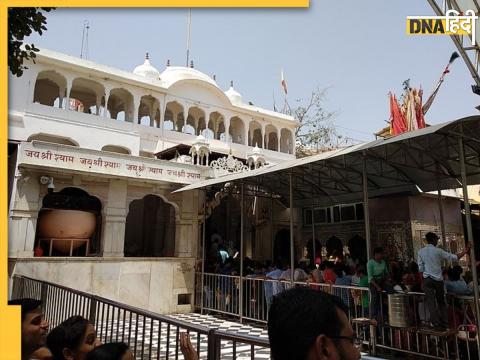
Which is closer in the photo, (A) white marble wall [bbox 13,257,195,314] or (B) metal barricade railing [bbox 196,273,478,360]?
(B) metal barricade railing [bbox 196,273,478,360]

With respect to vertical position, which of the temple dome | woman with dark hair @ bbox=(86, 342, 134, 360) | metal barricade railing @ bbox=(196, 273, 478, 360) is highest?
the temple dome

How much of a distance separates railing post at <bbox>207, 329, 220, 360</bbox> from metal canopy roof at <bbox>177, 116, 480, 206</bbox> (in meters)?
4.79

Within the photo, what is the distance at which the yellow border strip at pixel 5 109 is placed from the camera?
248 cm

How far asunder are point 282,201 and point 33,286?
9.66 m

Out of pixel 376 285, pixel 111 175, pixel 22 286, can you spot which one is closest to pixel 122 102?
pixel 111 175

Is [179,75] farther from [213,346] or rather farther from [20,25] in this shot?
[213,346]

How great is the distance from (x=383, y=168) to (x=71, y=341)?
30.4ft

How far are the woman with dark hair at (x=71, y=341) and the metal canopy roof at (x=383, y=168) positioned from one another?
5417mm

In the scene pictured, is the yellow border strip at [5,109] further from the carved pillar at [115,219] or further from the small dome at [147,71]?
Answer: the small dome at [147,71]

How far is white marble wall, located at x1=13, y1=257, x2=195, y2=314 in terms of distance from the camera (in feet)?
32.5

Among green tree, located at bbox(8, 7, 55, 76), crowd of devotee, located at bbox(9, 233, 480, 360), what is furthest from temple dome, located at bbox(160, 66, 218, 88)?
green tree, located at bbox(8, 7, 55, 76)

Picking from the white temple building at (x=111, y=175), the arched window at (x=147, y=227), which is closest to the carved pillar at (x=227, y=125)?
the white temple building at (x=111, y=175)

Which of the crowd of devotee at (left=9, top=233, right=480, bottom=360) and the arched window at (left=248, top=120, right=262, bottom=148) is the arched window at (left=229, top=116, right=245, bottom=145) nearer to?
the arched window at (left=248, top=120, right=262, bottom=148)

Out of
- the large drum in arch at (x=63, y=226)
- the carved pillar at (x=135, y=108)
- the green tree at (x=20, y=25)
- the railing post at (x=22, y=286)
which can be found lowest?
the railing post at (x=22, y=286)
